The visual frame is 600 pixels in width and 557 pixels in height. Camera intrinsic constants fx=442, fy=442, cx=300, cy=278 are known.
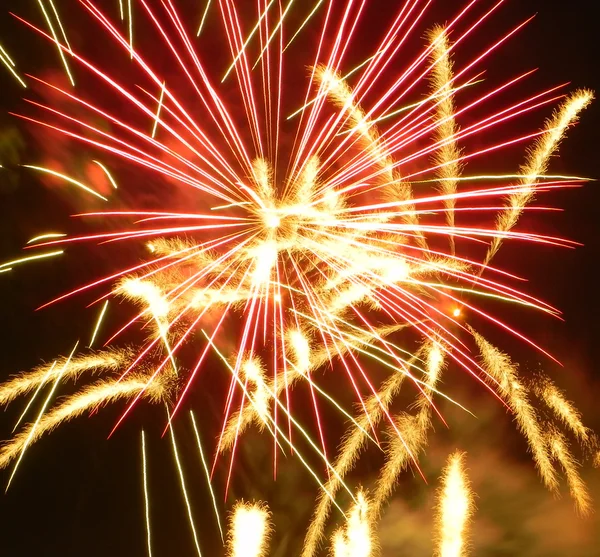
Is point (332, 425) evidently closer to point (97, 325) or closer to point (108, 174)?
point (97, 325)

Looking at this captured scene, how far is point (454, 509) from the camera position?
6.64 ft

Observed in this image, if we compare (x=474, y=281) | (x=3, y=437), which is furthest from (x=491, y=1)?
(x=3, y=437)

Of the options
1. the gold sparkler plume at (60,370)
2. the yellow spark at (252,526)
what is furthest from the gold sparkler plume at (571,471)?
the gold sparkler plume at (60,370)

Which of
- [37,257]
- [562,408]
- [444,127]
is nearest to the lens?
[444,127]

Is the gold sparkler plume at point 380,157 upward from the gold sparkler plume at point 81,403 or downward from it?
upward

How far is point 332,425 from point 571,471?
104cm

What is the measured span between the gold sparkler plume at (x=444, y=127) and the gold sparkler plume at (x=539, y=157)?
0.77 feet

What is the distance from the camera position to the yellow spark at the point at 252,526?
2012 millimetres

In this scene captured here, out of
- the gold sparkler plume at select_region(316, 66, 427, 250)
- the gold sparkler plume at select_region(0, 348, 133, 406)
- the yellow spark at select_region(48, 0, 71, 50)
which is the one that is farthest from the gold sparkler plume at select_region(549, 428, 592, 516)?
the yellow spark at select_region(48, 0, 71, 50)

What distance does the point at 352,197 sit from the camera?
1893 mm

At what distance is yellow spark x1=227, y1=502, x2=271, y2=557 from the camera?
2012 mm

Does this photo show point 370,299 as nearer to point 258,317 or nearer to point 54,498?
point 258,317

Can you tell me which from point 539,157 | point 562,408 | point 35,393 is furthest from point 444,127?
point 35,393

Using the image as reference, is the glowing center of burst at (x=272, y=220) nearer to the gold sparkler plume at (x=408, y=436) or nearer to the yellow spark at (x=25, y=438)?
the gold sparkler plume at (x=408, y=436)
